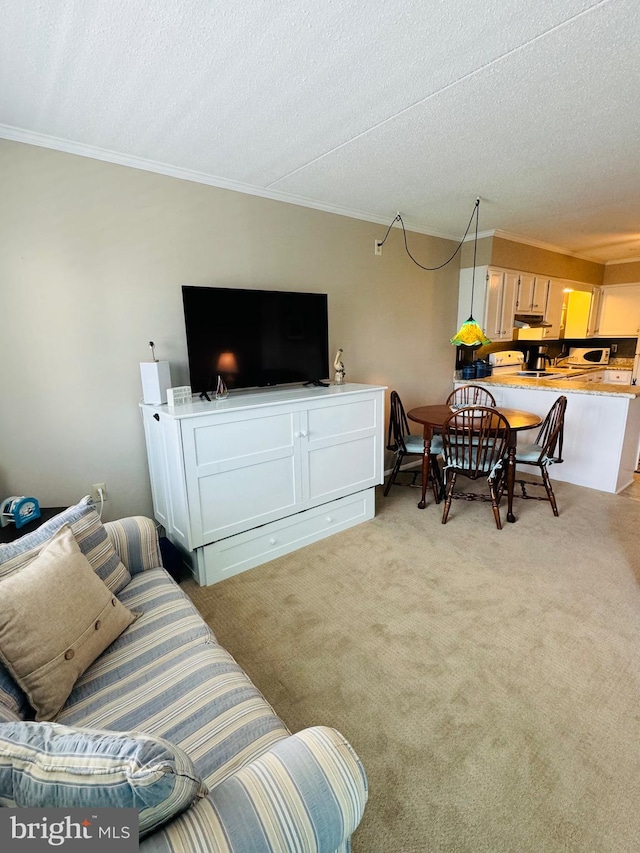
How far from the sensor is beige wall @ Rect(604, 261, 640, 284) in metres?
5.97

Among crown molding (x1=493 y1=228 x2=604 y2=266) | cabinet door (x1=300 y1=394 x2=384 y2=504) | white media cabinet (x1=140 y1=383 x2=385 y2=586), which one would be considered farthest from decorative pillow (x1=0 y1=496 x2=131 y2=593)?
crown molding (x1=493 y1=228 x2=604 y2=266)

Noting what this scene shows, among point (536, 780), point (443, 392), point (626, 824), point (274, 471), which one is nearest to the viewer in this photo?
point (626, 824)

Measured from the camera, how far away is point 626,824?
3.97 feet

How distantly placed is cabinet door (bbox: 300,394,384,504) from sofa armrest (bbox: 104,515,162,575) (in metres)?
1.16

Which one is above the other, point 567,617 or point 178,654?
point 178,654

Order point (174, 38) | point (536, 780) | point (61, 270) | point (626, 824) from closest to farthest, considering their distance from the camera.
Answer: point (626, 824) < point (536, 780) < point (174, 38) < point (61, 270)

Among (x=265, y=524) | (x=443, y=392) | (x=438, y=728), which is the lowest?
(x=438, y=728)

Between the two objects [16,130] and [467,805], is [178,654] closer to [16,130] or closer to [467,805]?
[467,805]

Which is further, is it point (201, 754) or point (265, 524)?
point (265, 524)

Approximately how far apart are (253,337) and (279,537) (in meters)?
1.41

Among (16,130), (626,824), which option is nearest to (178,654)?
(626,824)

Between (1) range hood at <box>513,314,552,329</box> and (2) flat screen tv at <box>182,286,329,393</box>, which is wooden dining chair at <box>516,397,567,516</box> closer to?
(2) flat screen tv at <box>182,286,329,393</box>

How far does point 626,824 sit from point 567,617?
38.3 inches

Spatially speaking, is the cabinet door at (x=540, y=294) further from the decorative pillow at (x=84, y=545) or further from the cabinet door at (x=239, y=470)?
the decorative pillow at (x=84, y=545)
